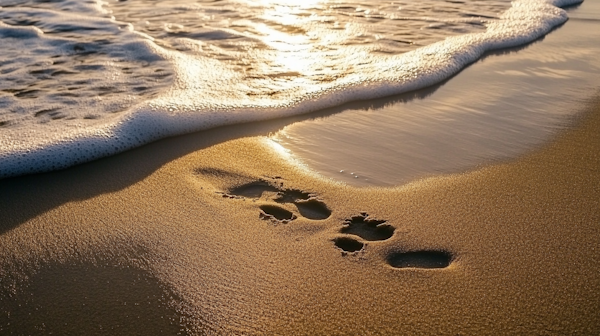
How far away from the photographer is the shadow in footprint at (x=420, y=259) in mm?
2201

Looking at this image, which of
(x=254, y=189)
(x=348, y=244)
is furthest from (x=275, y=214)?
(x=348, y=244)

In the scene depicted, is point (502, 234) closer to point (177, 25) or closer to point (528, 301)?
point (528, 301)

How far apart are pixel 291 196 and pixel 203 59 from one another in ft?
7.42

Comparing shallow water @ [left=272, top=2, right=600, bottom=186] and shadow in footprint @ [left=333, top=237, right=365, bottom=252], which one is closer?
shadow in footprint @ [left=333, top=237, right=365, bottom=252]

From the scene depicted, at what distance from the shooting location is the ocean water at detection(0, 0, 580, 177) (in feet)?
11.1

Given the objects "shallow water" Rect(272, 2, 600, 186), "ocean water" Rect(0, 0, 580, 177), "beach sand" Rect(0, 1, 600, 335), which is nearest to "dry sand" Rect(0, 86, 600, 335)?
"beach sand" Rect(0, 1, 600, 335)

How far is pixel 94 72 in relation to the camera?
13.9 feet

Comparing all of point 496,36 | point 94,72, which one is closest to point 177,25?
point 94,72

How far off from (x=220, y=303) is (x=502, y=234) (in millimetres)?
1231

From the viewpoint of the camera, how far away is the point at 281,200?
2680mm

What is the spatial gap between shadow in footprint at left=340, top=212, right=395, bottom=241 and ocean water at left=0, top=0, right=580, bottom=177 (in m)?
1.29

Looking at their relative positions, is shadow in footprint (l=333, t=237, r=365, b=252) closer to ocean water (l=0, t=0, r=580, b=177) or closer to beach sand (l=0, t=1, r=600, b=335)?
beach sand (l=0, t=1, r=600, b=335)

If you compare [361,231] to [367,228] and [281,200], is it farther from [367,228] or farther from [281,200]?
[281,200]

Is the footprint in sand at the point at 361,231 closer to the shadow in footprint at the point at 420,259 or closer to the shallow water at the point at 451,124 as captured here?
the shadow in footprint at the point at 420,259
